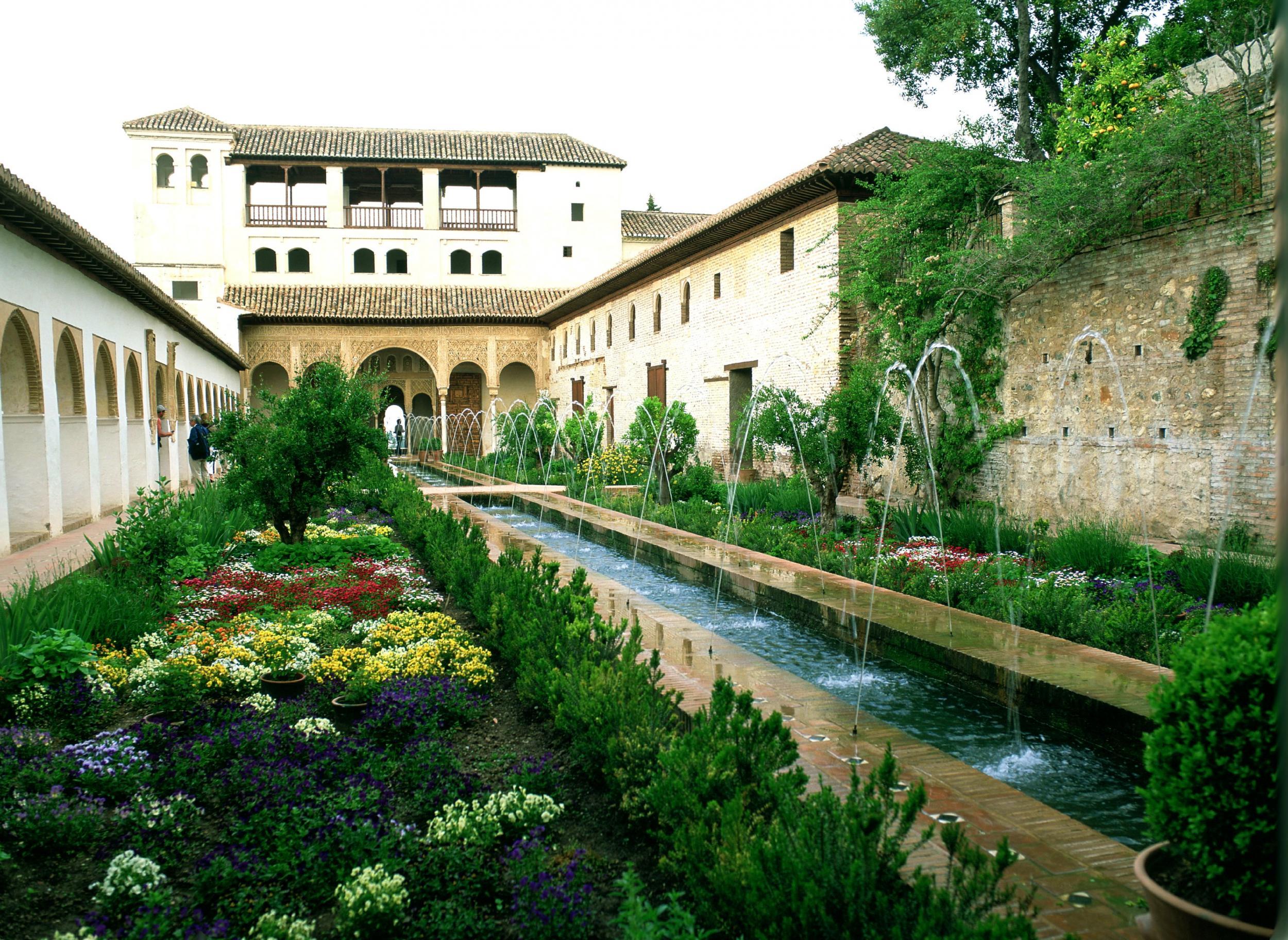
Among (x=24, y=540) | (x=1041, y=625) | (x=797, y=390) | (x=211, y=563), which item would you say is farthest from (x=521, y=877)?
(x=797, y=390)

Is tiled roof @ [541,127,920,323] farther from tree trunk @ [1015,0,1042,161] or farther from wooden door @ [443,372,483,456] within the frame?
wooden door @ [443,372,483,456]

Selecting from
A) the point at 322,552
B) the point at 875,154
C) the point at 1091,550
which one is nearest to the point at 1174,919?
the point at 1091,550

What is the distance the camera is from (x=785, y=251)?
17.1 m

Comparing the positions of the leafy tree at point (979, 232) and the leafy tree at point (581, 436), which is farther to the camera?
the leafy tree at point (581, 436)

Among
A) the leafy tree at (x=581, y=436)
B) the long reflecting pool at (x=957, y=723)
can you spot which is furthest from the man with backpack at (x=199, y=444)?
the long reflecting pool at (x=957, y=723)

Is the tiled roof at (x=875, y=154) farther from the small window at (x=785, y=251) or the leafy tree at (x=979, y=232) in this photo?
the small window at (x=785, y=251)

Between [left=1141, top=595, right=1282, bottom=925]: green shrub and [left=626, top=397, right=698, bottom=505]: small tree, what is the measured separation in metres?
12.5

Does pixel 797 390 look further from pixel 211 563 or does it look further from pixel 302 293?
pixel 302 293

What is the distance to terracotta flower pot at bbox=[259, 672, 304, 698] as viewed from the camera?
17.1ft

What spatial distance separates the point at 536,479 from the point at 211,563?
13.2 m

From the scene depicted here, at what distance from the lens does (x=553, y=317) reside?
33.8 meters

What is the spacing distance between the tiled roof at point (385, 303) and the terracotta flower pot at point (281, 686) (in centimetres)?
2936

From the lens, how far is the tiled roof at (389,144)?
33281 millimetres

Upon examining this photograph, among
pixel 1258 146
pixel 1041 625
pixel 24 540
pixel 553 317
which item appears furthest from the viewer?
pixel 553 317
